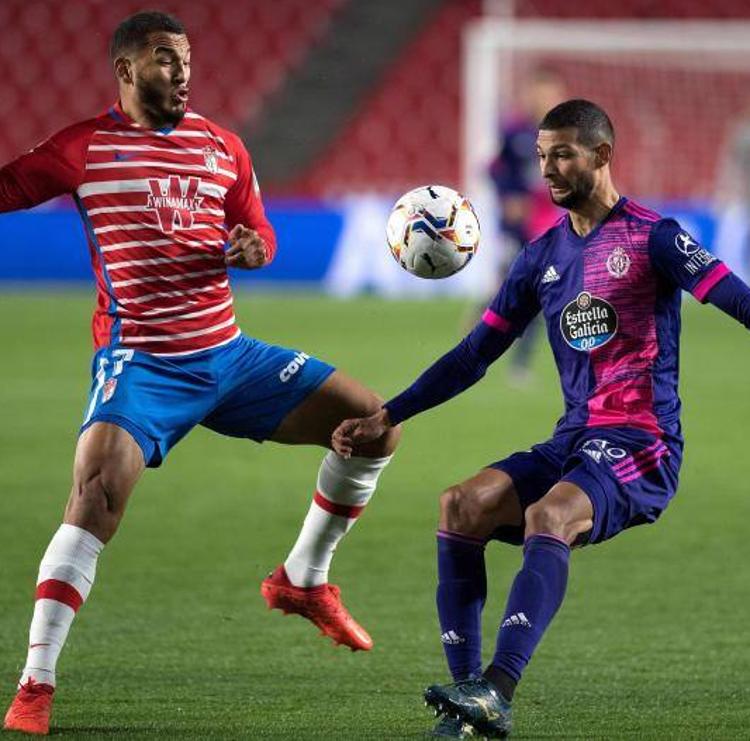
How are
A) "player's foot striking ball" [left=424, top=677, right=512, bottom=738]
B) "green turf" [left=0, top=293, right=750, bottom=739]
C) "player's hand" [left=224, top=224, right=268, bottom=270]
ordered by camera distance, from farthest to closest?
"player's hand" [left=224, top=224, right=268, bottom=270]
"green turf" [left=0, top=293, right=750, bottom=739]
"player's foot striking ball" [left=424, top=677, right=512, bottom=738]

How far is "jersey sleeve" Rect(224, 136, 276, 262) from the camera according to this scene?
5547 mm

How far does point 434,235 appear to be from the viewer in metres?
5.31

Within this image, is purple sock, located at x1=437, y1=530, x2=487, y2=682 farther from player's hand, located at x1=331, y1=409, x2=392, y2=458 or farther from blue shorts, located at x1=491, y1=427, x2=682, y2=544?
player's hand, located at x1=331, y1=409, x2=392, y2=458

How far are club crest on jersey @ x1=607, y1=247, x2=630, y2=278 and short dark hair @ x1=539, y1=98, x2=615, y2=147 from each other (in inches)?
12.2

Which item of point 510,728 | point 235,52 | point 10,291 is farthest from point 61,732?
point 235,52

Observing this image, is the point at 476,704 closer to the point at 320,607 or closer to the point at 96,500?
Answer: the point at 96,500

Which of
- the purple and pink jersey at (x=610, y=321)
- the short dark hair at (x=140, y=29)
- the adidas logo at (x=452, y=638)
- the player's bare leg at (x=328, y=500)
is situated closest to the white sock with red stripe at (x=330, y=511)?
the player's bare leg at (x=328, y=500)

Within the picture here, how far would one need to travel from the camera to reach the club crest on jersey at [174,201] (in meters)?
5.25

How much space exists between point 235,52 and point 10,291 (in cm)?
640

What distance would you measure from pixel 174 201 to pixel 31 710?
1.61 metres

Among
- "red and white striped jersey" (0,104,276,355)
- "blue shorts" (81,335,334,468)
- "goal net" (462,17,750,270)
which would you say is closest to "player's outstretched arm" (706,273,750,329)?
"blue shorts" (81,335,334,468)

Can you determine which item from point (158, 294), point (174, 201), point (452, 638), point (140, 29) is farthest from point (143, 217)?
point (452, 638)

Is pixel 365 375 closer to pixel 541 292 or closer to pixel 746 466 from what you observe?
pixel 746 466

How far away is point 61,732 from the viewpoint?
181 inches
